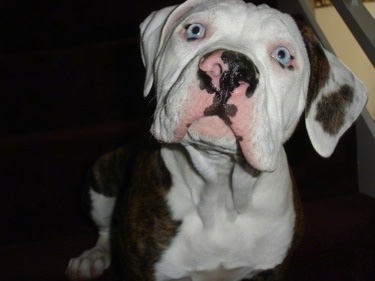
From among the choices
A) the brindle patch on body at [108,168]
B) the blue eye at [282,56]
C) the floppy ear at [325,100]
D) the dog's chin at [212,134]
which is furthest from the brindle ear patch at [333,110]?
the brindle patch on body at [108,168]

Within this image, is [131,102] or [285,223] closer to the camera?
[285,223]

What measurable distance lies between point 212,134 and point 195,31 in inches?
12.1

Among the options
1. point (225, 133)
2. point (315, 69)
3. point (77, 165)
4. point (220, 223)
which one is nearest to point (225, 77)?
point (225, 133)

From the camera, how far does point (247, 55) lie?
4.37 feet

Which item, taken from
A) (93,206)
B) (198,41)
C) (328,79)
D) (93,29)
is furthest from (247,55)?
(93,29)

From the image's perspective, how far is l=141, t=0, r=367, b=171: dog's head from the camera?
128cm

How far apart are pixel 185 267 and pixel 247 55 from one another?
2.32 feet

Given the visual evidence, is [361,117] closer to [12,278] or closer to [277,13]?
[277,13]

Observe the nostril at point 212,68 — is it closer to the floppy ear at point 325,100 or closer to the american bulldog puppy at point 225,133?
the american bulldog puppy at point 225,133

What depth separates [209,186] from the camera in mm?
1671

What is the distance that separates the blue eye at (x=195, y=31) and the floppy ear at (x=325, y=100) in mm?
298

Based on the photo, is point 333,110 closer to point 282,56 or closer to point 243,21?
point 282,56

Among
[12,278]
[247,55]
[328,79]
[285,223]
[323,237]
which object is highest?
[247,55]

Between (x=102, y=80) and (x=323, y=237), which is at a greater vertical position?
(x=102, y=80)
